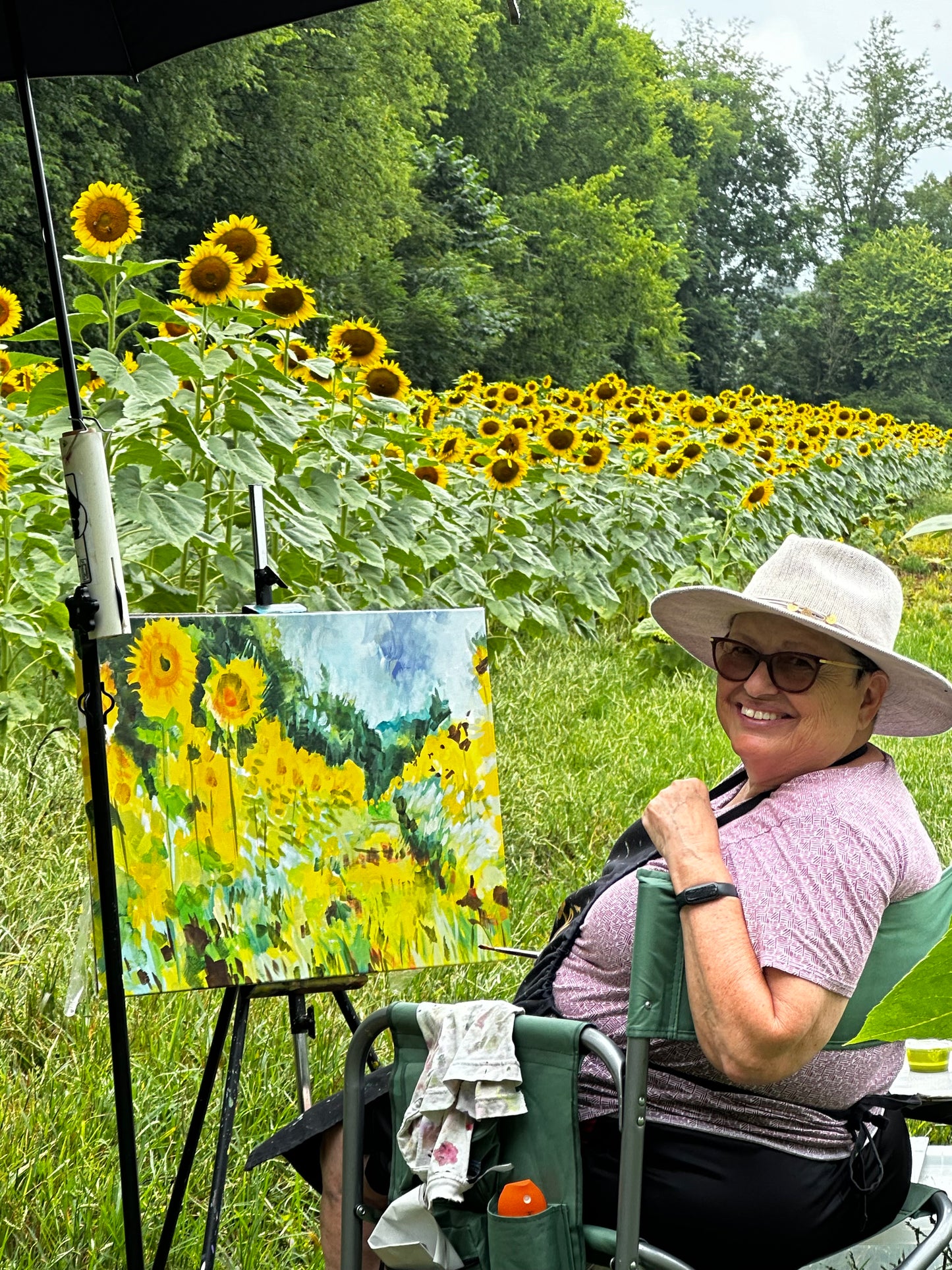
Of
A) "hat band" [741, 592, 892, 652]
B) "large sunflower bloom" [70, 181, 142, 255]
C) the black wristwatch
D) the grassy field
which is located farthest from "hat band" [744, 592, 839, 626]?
"large sunflower bloom" [70, 181, 142, 255]

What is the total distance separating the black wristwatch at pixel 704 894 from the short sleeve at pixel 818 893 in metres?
0.04

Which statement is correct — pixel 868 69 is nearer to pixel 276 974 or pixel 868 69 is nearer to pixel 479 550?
pixel 479 550

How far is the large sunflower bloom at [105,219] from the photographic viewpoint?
12.8ft

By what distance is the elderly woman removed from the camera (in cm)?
177

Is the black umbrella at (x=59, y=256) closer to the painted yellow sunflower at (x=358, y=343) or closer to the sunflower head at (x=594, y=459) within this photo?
the painted yellow sunflower at (x=358, y=343)

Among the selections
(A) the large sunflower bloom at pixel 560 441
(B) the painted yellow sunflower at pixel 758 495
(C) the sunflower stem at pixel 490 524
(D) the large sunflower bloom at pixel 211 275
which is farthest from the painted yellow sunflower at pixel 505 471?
(D) the large sunflower bloom at pixel 211 275

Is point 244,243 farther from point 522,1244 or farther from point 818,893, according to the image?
point 522,1244

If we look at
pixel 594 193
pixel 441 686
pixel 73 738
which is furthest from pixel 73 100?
pixel 441 686

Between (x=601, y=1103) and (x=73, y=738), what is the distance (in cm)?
286

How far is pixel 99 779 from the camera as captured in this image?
1850 mm

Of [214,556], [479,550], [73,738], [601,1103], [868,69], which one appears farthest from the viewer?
[868,69]

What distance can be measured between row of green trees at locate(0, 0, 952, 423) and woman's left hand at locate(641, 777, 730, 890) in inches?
720

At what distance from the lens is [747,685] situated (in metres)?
2.12

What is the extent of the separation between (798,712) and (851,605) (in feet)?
0.56
